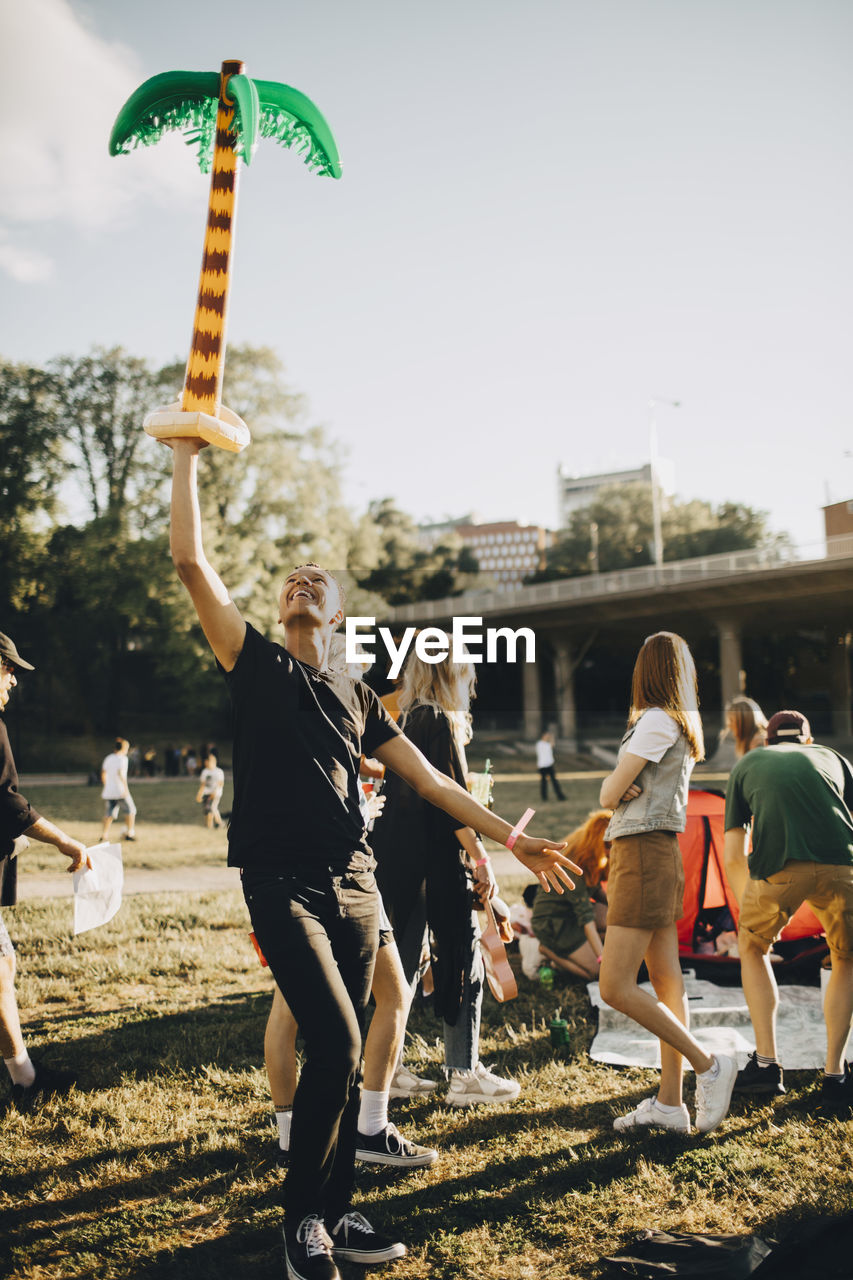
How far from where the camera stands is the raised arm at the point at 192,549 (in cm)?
254

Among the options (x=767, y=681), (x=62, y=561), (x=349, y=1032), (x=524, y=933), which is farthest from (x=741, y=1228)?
(x=767, y=681)

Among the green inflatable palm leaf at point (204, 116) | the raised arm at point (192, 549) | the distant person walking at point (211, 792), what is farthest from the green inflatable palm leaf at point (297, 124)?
the distant person walking at point (211, 792)

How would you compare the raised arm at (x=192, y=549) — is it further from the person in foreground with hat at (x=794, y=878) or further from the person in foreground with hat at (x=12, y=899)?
the person in foreground with hat at (x=794, y=878)

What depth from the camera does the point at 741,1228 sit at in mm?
3133

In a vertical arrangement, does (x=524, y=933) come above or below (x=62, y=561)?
below

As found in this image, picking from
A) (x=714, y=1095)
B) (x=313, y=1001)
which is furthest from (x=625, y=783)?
(x=313, y=1001)

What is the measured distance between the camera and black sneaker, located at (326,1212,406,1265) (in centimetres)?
290

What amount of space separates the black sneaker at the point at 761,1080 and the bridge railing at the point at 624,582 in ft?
77.3

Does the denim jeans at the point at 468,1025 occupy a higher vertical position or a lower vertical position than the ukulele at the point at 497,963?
lower

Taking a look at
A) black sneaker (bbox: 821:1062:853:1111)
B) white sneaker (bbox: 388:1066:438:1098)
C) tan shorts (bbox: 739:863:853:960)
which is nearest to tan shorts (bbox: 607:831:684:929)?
tan shorts (bbox: 739:863:853:960)

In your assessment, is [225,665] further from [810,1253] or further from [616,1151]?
→ [616,1151]

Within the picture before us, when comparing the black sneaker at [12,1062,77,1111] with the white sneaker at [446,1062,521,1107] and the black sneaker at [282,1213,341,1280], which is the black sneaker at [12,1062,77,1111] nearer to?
the white sneaker at [446,1062,521,1107]

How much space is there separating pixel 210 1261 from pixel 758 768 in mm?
3031

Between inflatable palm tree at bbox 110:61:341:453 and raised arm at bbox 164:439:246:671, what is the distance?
0.24 feet
